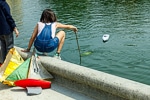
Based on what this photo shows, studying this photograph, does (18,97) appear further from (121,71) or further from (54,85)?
(121,71)

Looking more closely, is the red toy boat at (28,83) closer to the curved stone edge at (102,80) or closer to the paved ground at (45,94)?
the paved ground at (45,94)

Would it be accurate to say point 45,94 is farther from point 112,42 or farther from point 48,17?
point 112,42

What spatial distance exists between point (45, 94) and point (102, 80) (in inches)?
45.0

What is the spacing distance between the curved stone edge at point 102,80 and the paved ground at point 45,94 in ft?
0.83

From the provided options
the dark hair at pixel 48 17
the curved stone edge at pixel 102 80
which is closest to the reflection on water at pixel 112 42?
the dark hair at pixel 48 17

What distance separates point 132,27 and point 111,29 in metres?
1.16

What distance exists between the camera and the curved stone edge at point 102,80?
4.89m

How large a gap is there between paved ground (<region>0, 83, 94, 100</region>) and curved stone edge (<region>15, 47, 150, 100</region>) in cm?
25

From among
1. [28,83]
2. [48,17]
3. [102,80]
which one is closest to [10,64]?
[28,83]

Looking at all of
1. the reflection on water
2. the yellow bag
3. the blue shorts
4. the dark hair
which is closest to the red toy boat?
the yellow bag

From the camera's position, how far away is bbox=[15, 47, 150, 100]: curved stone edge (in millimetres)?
4895

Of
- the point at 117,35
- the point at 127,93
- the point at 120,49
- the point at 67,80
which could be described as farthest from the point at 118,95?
the point at 117,35

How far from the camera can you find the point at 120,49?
12688 millimetres

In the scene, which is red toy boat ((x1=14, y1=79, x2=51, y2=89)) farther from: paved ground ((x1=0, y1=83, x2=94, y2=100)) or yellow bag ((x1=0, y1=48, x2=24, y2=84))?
yellow bag ((x1=0, y1=48, x2=24, y2=84))
